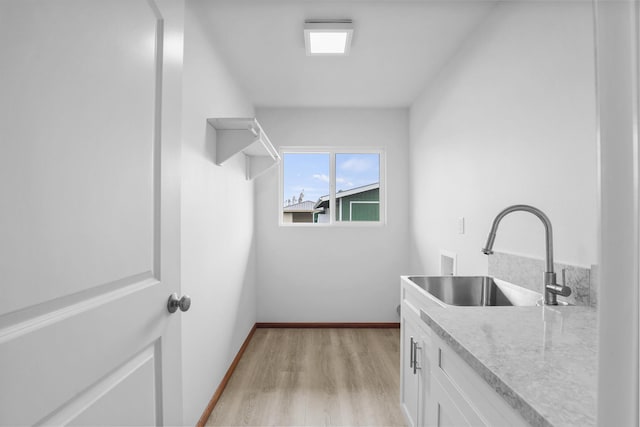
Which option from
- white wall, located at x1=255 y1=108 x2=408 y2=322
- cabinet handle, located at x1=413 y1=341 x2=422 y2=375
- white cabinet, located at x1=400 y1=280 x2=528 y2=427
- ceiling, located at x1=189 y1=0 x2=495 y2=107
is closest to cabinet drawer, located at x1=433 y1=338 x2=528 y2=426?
white cabinet, located at x1=400 y1=280 x2=528 y2=427

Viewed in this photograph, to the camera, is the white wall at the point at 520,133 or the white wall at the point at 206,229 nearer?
the white wall at the point at 520,133

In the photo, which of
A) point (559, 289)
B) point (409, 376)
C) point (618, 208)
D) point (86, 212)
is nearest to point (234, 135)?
point (86, 212)

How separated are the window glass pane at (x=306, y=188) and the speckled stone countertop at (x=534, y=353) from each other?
278 centimetres

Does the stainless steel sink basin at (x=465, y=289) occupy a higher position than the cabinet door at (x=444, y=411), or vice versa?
the stainless steel sink basin at (x=465, y=289)

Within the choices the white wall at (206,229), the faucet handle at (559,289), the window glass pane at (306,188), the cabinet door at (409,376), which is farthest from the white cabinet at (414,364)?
the window glass pane at (306,188)

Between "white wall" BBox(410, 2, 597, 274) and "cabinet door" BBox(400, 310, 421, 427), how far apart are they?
0.61m

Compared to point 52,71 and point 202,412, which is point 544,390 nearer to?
point 52,71

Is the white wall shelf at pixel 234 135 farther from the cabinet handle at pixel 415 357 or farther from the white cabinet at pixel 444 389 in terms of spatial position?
the cabinet handle at pixel 415 357

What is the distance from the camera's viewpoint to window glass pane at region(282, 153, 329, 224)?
3.73m

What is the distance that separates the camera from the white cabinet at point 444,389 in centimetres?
68

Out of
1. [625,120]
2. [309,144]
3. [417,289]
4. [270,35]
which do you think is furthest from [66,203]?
[309,144]

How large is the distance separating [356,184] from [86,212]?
3.23 m

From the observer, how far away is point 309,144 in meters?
3.63

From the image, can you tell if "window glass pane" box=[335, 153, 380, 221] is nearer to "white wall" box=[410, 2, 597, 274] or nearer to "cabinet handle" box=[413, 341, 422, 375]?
"white wall" box=[410, 2, 597, 274]
